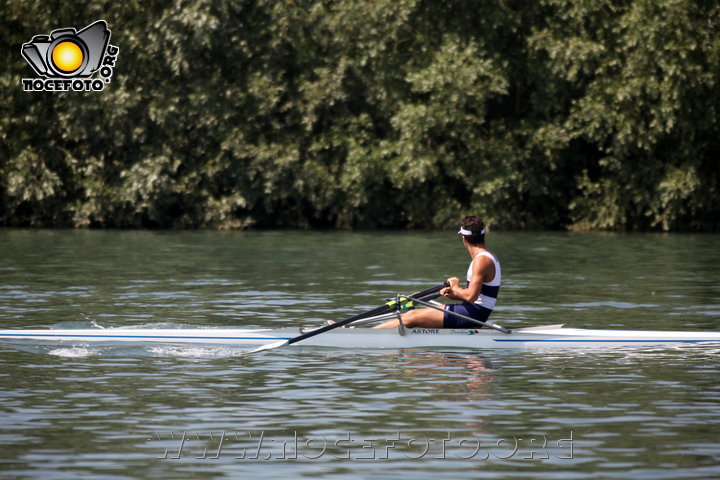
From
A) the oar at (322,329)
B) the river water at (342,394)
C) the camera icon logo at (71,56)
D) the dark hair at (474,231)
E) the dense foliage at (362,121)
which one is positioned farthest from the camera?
the camera icon logo at (71,56)

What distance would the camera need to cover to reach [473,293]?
15641mm

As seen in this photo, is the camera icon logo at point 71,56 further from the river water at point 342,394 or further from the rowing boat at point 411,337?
the rowing boat at point 411,337

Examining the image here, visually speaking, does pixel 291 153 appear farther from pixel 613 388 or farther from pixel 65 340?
pixel 613 388

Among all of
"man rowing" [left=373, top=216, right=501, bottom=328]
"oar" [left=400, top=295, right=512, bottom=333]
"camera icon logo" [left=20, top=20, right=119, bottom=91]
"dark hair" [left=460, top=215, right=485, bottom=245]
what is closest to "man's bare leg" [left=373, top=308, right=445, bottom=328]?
"man rowing" [left=373, top=216, right=501, bottom=328]

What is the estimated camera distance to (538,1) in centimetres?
4572

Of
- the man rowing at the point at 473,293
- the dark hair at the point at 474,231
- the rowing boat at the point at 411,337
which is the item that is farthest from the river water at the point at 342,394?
the dark hair at the point at 474,231

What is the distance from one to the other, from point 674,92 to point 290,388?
31.9 m

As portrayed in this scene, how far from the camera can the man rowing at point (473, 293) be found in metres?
15.7

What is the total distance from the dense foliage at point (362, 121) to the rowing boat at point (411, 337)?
91.9 ft

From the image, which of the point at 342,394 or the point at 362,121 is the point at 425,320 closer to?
the point at 342,394

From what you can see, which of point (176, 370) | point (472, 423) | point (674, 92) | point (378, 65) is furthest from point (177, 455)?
point (378, 65)

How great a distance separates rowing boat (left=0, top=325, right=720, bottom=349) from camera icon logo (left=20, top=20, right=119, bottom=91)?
32.3 m

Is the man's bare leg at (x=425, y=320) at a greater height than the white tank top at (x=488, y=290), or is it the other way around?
the white tank top at (x=488, y=290)

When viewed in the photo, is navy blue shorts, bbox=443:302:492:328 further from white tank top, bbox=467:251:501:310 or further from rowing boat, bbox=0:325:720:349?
rowing boat, bbox=0:325:720:349
